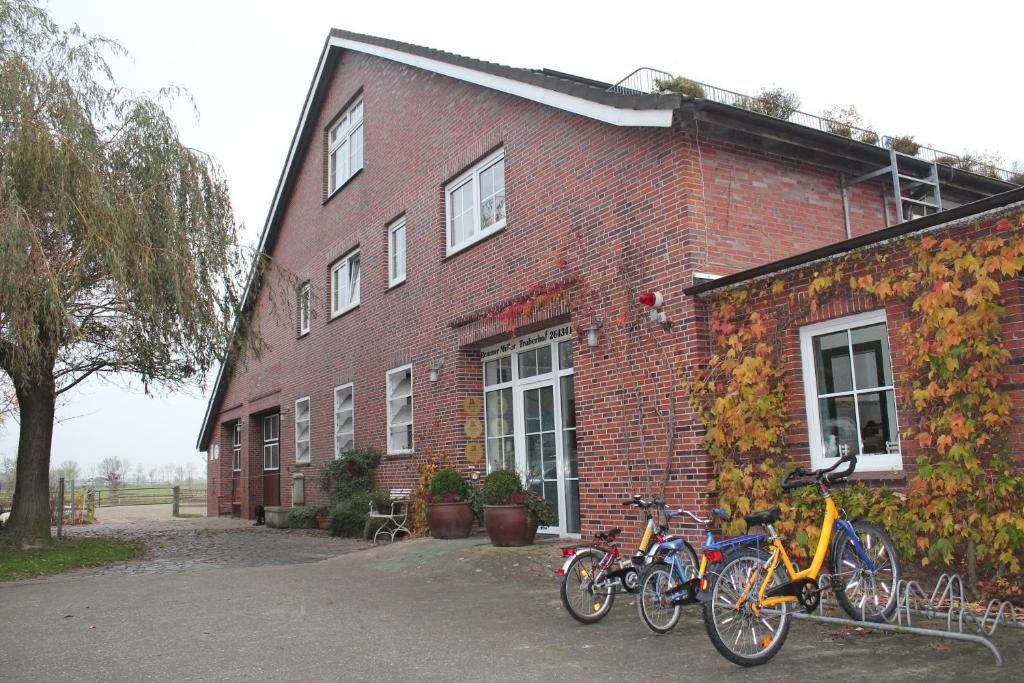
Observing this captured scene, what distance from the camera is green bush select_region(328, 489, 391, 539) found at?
1382cm

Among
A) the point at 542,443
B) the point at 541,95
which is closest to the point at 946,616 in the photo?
the point at 542,443

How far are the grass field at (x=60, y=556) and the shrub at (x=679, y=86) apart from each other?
9.39 m

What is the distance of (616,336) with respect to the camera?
9.09m

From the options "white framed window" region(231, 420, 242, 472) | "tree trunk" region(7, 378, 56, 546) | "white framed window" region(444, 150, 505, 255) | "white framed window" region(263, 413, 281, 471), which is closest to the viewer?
"white framed window" region(444, 150, 505, 255)

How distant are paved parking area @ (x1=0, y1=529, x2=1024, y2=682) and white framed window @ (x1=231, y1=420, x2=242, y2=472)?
14715mm

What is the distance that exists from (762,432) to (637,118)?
3280 millimetres

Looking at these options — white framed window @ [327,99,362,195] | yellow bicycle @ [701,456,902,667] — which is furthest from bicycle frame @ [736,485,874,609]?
white framed window @ [327,99,362,195]

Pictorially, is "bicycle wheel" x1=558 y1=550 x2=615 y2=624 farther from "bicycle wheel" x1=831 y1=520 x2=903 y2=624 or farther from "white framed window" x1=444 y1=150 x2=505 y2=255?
"white framed window" x1=444 y1=150 x2=505 y2=255

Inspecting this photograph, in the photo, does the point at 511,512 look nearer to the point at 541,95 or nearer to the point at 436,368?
the point at 436,368

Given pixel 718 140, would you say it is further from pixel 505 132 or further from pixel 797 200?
pixel 505 132

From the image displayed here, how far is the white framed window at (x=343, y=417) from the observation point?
16266 mm

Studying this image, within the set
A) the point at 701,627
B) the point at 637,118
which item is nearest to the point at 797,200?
the point at 637,118

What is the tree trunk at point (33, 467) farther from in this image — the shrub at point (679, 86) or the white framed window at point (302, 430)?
the shrub at point (679, 86)

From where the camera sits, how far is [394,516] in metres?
13.1
